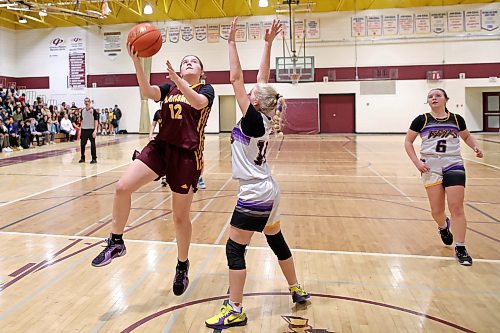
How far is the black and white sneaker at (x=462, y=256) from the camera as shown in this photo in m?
3.99

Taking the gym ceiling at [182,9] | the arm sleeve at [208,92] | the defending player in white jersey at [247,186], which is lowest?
the defending player in white jersey at [247,186]

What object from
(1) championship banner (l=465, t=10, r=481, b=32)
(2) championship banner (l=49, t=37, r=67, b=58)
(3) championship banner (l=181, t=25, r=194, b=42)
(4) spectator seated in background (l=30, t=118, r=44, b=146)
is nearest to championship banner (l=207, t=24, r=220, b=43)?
(3) championship banner (l=181, t=25, r=194, b=42)

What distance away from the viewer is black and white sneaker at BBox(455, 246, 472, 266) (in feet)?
13.1

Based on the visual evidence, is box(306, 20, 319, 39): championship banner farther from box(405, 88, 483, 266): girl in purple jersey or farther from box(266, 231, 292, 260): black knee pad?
box(266, 231, 292, 260): black knee pad

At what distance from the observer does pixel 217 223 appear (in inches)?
221

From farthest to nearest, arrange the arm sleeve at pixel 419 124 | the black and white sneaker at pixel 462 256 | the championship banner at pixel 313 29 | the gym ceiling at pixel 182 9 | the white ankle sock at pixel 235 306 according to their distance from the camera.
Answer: the championship banner at pixel 313 29, the gym ceiling at pixel 182 9, the arm sleeve at pixel 419 124, the black and white sneaker at pixel 462 256, the white ankle sock at pixel 235 306

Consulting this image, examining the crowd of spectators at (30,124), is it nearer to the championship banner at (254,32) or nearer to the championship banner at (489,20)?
the championship banner at (254,32)

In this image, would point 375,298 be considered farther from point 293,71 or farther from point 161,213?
point 293,71

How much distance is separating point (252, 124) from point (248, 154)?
0.23 m

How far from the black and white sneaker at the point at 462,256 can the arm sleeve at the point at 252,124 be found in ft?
8.18

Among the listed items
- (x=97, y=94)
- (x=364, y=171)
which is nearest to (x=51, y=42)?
(x=97, y=94)

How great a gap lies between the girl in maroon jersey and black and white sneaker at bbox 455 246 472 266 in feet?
8.08

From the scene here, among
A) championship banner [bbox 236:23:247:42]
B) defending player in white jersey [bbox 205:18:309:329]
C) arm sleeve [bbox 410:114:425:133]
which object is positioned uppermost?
championship banner [bbox 236:23:247:42]

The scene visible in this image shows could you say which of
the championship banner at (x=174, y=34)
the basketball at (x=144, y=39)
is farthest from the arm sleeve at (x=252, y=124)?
the championship banner at (x=174, y=34)
